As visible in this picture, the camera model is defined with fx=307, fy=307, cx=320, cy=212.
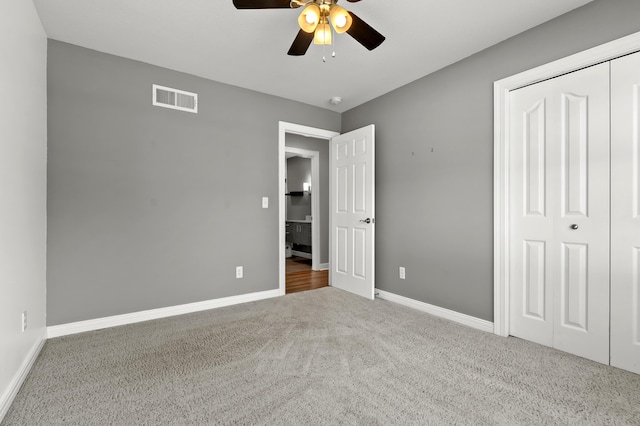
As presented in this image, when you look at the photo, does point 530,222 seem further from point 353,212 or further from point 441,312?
point 353,212

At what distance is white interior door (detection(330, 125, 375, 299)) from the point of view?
12.4 ft

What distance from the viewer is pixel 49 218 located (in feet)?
8.49

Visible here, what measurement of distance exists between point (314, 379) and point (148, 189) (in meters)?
2.38

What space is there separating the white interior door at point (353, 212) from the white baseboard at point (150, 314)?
3.20 feet

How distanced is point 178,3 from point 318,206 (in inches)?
149

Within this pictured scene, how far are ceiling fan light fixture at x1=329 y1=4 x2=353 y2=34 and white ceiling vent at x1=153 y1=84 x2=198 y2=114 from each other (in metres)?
2.02

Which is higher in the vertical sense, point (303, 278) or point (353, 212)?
point (353, 212)

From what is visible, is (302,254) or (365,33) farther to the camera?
(302,254)

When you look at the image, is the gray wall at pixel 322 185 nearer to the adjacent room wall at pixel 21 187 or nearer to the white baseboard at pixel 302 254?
the white baseboard at pixel 302 254

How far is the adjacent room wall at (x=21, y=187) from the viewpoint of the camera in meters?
1.69

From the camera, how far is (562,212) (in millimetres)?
2354

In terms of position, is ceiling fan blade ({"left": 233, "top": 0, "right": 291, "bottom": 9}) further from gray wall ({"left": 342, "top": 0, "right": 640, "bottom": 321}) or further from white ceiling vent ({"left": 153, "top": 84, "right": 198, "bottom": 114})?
gray wall ({"left": 342, "top": 0, "right": 640, "bottom": 321})

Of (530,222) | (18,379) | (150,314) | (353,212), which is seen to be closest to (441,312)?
(530,222)

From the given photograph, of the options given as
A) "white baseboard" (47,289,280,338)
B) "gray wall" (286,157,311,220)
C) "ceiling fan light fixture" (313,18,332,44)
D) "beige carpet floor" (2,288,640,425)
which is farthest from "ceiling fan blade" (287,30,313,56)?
"gray wall" (286,157,311,220)
